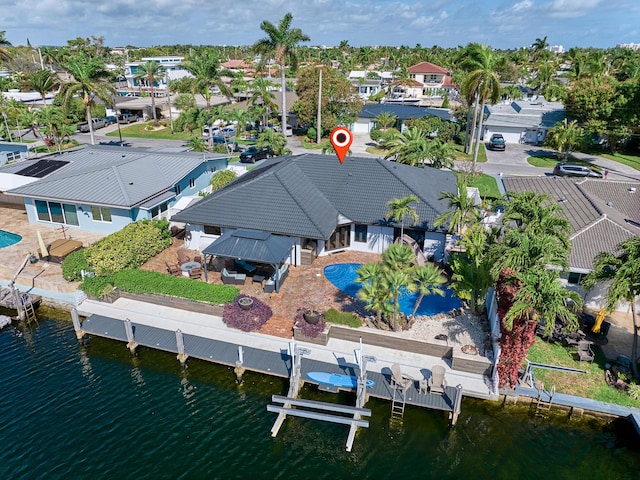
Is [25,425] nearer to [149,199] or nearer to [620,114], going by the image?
[149,199]

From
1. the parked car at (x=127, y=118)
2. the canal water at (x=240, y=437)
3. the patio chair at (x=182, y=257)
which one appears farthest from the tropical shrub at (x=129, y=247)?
the parked car at (x=127, y=118)

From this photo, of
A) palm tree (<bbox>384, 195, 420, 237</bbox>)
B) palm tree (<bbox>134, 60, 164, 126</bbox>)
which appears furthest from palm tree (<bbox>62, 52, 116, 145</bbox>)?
palm tree (<bbox>384, 195, 420, 237</bbox>)

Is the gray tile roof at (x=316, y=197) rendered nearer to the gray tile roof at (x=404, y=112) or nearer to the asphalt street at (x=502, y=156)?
the asphalt street at (x=502, y=156)

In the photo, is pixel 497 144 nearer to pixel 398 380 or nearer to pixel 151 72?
pixel 398 380

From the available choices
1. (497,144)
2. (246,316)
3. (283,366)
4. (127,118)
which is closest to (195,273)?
(246,316)

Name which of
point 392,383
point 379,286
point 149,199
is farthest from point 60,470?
point 149,199

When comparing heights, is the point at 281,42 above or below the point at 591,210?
above
